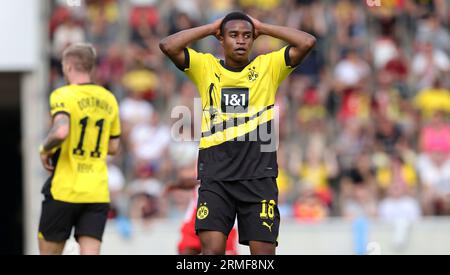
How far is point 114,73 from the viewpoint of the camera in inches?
749

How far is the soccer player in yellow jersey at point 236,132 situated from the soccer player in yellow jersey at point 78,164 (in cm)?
138

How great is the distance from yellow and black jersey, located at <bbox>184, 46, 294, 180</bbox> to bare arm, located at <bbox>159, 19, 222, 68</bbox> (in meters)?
0.08

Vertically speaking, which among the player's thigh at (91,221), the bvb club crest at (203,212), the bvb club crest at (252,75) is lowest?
the player's thigh at (91,221)

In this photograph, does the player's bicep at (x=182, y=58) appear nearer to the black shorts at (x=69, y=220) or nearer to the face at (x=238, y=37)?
the face at (x=238, y=37)

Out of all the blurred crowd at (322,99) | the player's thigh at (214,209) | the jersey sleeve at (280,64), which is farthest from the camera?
the blurred crowd at (322,99)

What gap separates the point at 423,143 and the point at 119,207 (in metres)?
5.10

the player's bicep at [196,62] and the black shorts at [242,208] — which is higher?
the player's bicep at [196,62]

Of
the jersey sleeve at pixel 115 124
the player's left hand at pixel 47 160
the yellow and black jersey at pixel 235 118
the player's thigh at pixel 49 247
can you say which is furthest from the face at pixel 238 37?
the player's thigh at pixel 49 247

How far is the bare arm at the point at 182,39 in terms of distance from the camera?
29.4 feet

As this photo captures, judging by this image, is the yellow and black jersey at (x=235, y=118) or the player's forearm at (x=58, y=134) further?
the player's forearm at (x=58, y=134)

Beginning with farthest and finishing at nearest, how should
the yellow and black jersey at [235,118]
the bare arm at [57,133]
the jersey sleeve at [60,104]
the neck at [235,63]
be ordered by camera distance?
the jersey sleeve at [60,104] → the bare arm at [57,133] → the neck at [235,63] → the yellow and black jersey at [235,118]

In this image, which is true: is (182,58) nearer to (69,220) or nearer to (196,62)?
(196,62)

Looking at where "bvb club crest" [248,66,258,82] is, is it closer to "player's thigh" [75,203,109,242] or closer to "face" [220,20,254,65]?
"face" [220,20,254,65]
